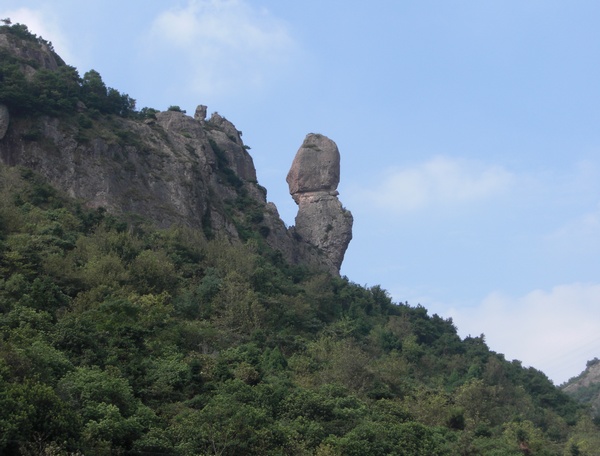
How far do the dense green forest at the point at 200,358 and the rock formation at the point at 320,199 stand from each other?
10397mm

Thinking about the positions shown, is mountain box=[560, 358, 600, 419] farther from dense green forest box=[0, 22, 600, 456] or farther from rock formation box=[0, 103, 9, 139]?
rock formation box=[0, 103, 9, 139]

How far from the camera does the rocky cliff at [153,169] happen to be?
4925cm

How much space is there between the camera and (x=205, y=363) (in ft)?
97.4

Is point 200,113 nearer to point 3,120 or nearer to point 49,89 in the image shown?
point 49,89

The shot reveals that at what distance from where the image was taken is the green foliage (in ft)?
72.3

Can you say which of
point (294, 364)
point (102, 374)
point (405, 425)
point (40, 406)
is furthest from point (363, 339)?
point (40, 406)

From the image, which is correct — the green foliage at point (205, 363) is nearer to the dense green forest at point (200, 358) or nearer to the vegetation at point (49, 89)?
the dense green forest at point (200, 358)

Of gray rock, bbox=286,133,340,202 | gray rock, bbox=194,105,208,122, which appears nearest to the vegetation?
gray rock, bbox=194,105,208,122

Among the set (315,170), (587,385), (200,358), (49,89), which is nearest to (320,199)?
(315,170)

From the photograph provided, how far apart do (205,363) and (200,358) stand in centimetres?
50

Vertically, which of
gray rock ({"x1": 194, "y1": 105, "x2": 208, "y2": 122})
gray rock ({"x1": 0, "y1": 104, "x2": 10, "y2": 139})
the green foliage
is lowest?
the green foliage

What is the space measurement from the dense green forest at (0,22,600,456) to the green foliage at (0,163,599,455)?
0.24ft

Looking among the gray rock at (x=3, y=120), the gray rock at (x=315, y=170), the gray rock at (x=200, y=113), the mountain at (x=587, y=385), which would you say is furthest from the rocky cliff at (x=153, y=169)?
the mountain at (x=587, y=385)

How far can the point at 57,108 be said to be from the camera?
51188mm
